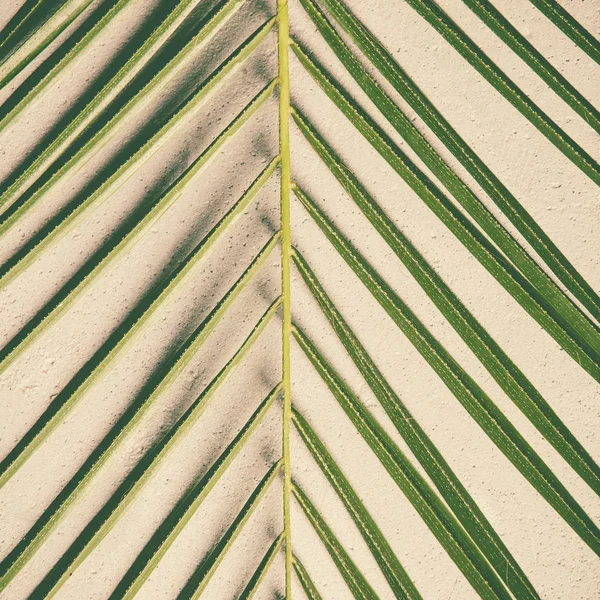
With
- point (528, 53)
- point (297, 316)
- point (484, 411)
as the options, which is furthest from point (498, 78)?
point (297, 316)

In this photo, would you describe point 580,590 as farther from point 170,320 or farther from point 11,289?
point 11,289

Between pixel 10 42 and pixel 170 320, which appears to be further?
pixel 170 320

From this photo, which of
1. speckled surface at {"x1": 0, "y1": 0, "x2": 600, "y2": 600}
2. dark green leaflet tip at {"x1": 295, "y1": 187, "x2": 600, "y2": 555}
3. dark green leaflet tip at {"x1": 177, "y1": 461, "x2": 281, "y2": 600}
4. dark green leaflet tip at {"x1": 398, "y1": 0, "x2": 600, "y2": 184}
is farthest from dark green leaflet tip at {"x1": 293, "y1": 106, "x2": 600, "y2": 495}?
speckled surface at {"x1": 0, "y1": 0, "x2": 600, "y2": 600}

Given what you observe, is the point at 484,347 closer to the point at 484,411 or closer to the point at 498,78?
the point at 484,411

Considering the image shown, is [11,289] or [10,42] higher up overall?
[10,42]

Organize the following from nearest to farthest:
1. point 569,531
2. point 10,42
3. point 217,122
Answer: point 10,42, point 217,122, point 569,531

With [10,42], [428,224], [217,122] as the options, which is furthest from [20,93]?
[428,224]

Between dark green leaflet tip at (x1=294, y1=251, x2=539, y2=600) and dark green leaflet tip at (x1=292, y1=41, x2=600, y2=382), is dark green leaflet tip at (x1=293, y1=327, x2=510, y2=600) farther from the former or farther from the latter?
dark green leaflet tip at (x1=292, y1=41, x2=600, y2=382)
